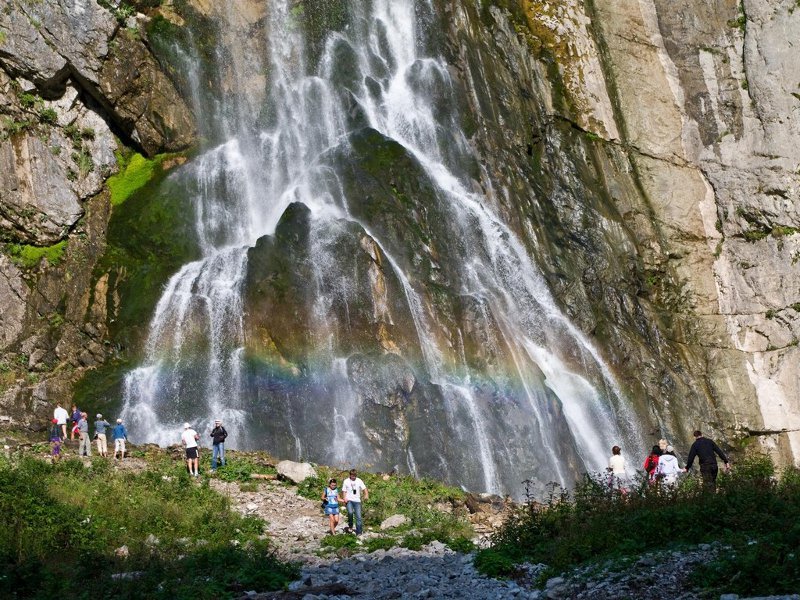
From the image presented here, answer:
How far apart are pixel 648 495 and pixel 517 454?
12.8 meters

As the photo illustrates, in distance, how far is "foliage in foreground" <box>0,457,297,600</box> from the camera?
13.3 meters

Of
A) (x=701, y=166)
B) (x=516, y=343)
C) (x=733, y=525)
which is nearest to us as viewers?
(x=733, y=525)

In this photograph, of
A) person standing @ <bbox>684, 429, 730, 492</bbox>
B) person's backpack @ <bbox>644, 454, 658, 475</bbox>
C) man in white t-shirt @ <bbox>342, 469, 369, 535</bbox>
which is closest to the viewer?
person standing @ <bbox>684, 429, 730, 492</bbox>

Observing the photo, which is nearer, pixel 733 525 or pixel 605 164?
pixel 733 525

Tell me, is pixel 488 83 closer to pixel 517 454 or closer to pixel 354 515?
pixel 517 454

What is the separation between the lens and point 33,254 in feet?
103

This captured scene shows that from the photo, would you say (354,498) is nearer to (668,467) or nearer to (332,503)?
(332,503)

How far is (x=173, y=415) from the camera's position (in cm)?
2706

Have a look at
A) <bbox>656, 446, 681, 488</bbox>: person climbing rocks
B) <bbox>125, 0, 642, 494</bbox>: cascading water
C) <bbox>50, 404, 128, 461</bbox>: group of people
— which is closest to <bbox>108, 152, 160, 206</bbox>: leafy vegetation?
<bbox>125, 0, 642, 494</bbox>: cascading water

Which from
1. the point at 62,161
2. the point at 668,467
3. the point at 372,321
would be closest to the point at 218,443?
the point at 372,321

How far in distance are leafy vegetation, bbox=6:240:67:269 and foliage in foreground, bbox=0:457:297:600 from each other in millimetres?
12667

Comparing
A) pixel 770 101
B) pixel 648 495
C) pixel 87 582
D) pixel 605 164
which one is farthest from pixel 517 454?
pixel 770 101

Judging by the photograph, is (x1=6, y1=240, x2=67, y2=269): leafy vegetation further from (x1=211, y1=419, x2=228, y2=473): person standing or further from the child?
(x1=211, y1=419, x2=228, y2=473): person standing

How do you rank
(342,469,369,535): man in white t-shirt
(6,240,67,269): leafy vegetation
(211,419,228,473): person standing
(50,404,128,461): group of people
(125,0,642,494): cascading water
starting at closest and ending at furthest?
(342,469,369,535): man in white t-shirt, (211,419,228,473): person standing, (50,404,128,461): group of people, (125,0,642,494): cascading water, (6,240,67,269): leafy vegetation
